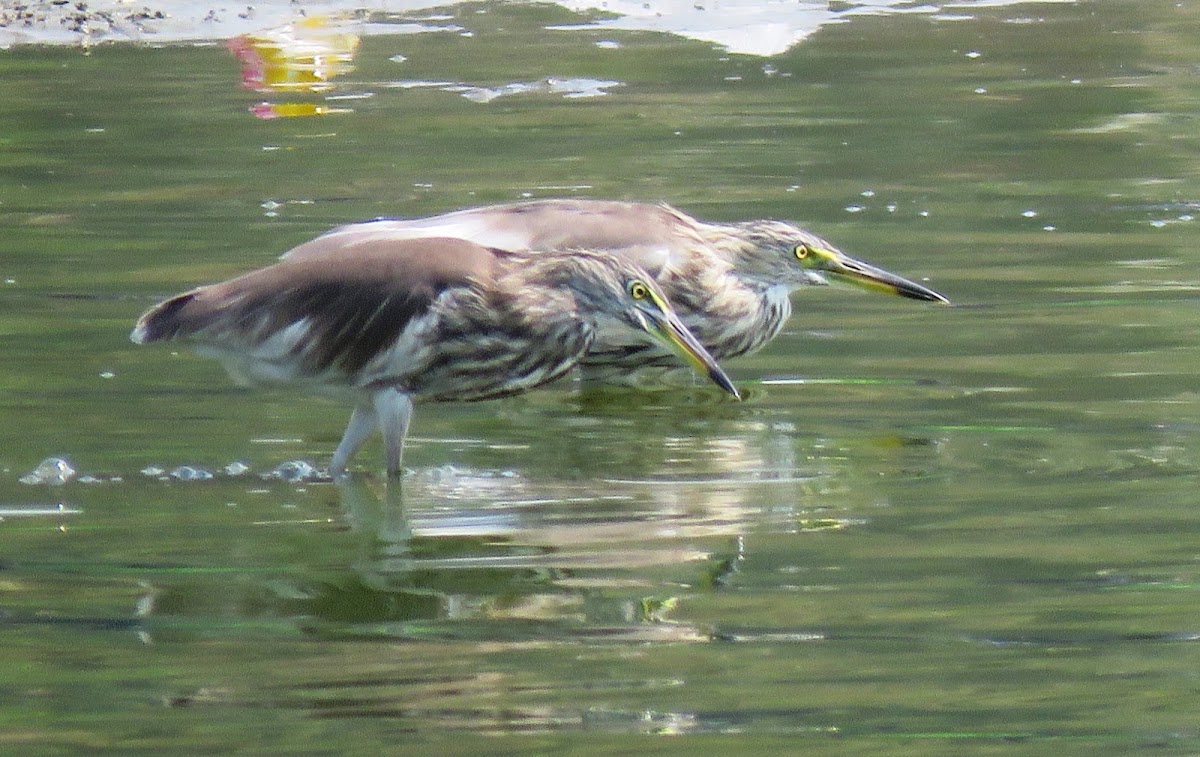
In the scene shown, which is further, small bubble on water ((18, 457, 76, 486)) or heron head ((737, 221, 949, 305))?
heron head ((737, 221, 949, 305))

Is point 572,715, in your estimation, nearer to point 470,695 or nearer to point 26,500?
point 470,695

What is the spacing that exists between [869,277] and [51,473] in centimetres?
344

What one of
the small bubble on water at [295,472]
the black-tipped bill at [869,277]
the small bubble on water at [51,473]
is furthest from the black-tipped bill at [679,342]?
the small bubble on water at [51,473]

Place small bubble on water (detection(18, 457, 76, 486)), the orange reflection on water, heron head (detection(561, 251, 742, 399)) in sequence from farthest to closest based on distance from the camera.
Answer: the orange reflection on water < heron head (detection(561, 251, 742, 399)) < small bubble on water (detection(18, 457, 76, 486))

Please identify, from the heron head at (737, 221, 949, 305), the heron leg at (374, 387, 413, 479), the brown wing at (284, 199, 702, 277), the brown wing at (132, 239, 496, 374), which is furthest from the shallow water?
the brown wing at (284, 199, 702, 277)

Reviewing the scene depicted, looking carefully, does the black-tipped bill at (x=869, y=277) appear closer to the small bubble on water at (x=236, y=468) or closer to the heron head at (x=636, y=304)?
the heron head at (x=636, y=304)

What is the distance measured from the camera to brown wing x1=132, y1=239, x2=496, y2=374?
23.7 feet

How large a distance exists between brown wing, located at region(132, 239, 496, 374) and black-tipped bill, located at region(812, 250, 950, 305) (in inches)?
90.0

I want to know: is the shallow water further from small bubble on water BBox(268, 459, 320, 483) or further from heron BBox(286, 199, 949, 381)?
heron BBox(286, 199, 949, 381)

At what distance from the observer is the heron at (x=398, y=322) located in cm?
727

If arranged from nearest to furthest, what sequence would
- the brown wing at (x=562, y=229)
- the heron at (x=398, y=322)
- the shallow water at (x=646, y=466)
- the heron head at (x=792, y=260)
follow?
the shallow water at (x=646, y=466)
the heron at (x=398, y=322)
the brown wing at (x=562, y=229)
the heron head at (x=792, y=260)

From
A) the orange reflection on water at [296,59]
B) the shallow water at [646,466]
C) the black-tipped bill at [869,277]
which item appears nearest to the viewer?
the shallow water at [646,466]

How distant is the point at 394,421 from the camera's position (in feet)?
24.0

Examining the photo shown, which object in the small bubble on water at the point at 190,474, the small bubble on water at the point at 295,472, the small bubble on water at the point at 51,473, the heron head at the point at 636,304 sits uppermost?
the heron head at the point at 636,304
